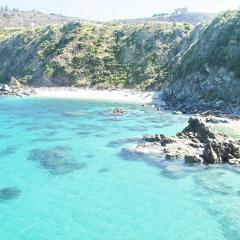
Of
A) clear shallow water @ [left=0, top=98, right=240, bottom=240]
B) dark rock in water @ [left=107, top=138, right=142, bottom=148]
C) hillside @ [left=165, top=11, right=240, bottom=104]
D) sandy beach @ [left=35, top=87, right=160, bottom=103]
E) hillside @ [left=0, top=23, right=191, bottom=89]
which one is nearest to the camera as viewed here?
clear shallow water @ [left=0, top=98, right=240, bottom=240]

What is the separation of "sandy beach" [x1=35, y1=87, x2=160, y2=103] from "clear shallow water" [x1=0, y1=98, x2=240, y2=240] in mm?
55564

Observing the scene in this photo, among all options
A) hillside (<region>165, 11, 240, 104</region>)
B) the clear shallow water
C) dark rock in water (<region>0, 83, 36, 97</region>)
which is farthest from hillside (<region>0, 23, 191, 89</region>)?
the clear shallow water

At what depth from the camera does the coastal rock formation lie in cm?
5909

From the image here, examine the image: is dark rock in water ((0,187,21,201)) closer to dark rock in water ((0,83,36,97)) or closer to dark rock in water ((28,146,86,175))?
dark rock in water ((28,146,86,175))

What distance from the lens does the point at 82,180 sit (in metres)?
53.5

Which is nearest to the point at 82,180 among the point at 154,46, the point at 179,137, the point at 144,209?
the point at 144,209

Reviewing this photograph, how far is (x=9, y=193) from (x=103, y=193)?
398 inches

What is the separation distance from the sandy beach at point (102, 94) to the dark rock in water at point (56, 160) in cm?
6615

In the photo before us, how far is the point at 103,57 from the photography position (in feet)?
588

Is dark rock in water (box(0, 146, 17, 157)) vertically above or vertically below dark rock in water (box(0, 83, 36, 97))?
above

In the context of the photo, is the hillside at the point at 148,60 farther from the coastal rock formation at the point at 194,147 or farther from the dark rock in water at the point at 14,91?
the coastal rock formation at the point at 194,147

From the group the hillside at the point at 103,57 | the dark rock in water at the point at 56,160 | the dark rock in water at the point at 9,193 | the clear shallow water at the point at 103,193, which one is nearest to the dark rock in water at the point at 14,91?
the hillside at the point at 103,57

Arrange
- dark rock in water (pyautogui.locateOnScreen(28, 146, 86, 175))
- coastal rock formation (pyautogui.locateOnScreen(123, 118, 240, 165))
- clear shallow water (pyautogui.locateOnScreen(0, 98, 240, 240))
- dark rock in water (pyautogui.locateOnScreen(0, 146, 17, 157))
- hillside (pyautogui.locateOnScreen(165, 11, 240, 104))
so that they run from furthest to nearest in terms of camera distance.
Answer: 1. hillside (pyautogui.locateOnScreen(165, 11, 240, 104))
2. dark rock in water (pyautogui.locateOnScreen(0, 146, 17, 157))
3. coastal rock formation (pyautogui.locateOnScreen(123, 118, 240, 165))
4. dark rock in water (pyautogui.locateOnScreen(28, 146, 86, 175))
5. clear shallow water (pyautogui.locateOnScreen(0, 98, 240, 240))

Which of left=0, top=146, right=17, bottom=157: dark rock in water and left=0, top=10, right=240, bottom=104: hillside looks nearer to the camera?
left=0, top=146, right=17, bottom=157: dark rock in water
